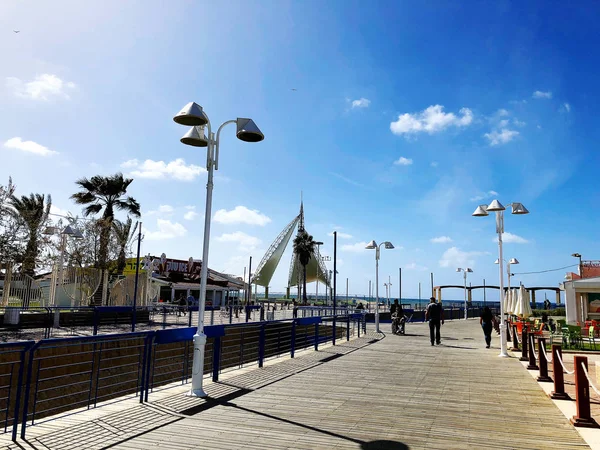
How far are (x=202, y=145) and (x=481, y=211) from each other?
9290 mm

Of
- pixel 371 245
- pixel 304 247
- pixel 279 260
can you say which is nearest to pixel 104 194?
pixel 371 245

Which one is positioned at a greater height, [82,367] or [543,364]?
[543,364]

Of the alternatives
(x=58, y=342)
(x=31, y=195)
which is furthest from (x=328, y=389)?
(x=31, y=195)

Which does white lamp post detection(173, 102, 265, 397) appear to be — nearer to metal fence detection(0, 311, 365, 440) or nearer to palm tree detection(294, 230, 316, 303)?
metal fence detection(0, 311, 365, 440)

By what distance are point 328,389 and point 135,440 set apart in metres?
3.82

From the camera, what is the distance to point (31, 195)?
3675cm

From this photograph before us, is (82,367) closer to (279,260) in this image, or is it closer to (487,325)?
(487,325)

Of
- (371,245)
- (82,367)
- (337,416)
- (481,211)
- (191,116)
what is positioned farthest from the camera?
(371,245)

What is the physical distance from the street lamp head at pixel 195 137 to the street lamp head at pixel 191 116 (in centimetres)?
42

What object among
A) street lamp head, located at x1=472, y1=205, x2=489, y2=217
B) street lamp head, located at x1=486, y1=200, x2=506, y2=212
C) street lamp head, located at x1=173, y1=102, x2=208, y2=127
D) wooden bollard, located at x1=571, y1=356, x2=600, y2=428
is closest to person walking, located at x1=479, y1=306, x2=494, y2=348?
street lamp head, located at x1=472, y1=205, x2=489, y2=217

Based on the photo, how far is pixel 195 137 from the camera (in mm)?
7730

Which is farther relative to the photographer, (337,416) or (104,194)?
(104,194)

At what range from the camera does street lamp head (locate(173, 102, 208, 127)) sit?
23.5 ft

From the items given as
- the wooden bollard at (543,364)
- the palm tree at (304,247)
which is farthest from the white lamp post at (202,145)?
the palm tree at (304,247)
